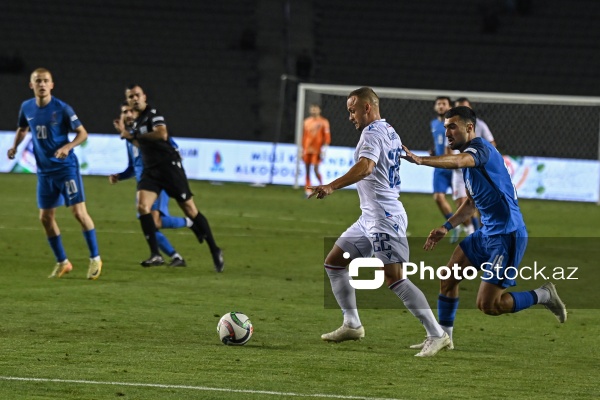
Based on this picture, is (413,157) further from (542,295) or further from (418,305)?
(542,295)

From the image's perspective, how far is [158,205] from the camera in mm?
13664

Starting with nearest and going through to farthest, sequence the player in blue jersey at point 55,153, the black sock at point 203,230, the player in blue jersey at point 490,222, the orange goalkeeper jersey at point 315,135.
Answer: the player in blue jersey at point 490,222 < the player in blue jersey at point 55,153 < the black sock at point 203,230 < the orange goalkeeper jersey at point 315,135

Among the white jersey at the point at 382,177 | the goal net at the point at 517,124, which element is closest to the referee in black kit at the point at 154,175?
the white jersey at the point at 382,177

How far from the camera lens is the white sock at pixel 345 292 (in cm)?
838

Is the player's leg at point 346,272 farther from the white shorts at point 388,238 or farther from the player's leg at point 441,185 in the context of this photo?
the player's leg at point 441,185

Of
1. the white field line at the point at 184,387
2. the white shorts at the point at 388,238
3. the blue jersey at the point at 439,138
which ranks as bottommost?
the white field line at the point at 184,387

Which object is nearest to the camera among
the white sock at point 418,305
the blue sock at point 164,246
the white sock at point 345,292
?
the white sock at point 418,305

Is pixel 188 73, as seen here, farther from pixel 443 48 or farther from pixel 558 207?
pixel 558 207

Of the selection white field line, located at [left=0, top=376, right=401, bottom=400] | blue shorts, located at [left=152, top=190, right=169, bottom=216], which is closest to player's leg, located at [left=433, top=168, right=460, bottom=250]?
blue shorts, located at [left=152, top=190, right=169, bottom=216]

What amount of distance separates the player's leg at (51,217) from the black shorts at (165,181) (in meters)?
1.03

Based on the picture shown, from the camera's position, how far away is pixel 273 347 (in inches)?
317

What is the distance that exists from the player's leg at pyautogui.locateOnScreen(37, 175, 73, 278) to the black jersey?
1113 millimetres

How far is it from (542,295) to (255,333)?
216 centimetres

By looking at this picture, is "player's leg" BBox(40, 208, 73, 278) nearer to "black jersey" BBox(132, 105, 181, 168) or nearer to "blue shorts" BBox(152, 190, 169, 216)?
"black jersey" BBox(132, 105, 181, 168)
